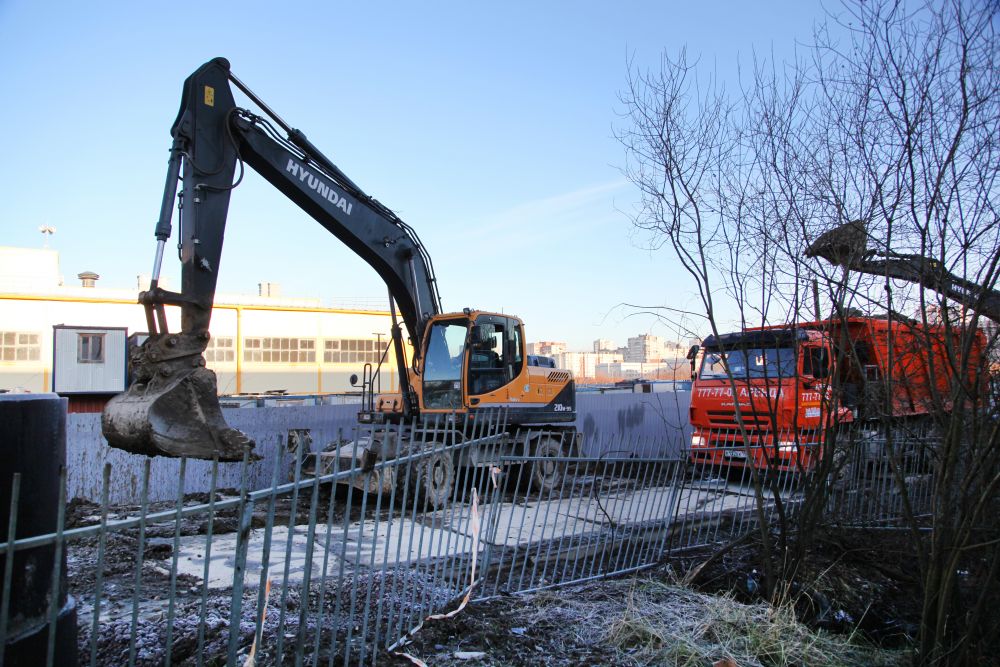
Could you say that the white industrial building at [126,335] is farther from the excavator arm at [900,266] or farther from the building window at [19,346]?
the excavator arm at [900,266]

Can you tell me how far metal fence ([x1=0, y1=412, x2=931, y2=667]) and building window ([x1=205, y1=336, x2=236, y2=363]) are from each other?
20209mm

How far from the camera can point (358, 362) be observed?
110ft

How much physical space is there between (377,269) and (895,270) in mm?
7357

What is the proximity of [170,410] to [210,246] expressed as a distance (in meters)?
2.29

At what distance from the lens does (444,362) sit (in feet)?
36.1

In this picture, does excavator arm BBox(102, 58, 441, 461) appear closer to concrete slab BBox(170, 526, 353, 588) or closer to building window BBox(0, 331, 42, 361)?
concrete slab BBox(170, 526, 353, 588)

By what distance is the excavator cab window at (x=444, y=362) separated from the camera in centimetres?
1087

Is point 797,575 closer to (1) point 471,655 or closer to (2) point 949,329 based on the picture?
(2) point 949,329

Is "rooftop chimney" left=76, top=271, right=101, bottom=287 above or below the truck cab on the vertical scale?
above

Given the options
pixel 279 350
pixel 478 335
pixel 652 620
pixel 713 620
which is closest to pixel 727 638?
pixel 713 620

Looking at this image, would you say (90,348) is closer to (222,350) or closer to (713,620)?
(222,350)

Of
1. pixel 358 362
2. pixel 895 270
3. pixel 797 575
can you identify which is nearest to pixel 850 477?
pixel 797 575

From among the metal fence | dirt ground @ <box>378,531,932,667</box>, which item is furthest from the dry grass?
the metal fence

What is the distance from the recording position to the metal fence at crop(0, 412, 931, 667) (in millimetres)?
3149
